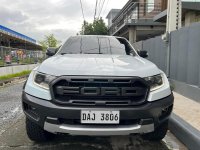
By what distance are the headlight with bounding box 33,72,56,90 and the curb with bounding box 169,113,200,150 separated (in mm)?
2077

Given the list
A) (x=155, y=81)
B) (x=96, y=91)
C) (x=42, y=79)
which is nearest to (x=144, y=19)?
(x=155, y=81)

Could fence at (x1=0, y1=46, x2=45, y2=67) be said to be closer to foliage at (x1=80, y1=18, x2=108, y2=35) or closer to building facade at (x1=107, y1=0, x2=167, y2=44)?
building facade at (x1=107, y1=0, x2=167, y2=44)

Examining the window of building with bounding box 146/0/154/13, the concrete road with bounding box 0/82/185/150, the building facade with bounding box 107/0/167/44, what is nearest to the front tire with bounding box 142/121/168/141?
the concrete road with bounding box 0/82/185/150

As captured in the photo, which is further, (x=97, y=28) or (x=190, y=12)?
(x=97, y=28)

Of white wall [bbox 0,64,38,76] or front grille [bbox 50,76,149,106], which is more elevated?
front grille [bbox 50,76,149,106]

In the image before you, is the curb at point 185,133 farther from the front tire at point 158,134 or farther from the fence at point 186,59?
the fence at point 186,59

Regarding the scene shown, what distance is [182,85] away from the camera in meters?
7.95

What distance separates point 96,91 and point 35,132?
3.87ft

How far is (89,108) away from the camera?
3.13 metres

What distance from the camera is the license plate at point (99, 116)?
10.2 ft

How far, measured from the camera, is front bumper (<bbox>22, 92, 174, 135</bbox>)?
10.2ft

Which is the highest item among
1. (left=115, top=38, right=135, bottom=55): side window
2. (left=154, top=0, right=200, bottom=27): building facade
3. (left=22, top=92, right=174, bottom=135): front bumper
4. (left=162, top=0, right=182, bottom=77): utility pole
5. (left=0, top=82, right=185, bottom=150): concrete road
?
(left=154, top=0, right=200, bottom=27): building facade

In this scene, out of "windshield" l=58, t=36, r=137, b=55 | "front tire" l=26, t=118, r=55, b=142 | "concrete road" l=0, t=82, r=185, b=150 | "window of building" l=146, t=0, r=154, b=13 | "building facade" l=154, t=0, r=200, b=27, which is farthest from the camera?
"window of building" l=146, t=0, r=154, b=13

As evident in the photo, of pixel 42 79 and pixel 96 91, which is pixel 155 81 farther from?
pixel 42 79
